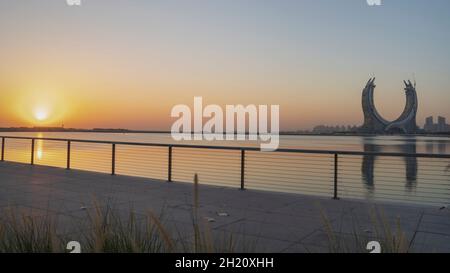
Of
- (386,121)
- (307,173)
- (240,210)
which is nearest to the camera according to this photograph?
(240,210)

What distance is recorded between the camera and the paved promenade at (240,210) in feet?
14.6

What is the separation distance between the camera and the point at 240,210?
245 inches

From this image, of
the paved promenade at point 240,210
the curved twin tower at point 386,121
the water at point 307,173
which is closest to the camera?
the paved promenade at point 240,210

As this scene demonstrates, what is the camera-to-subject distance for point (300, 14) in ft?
38.1

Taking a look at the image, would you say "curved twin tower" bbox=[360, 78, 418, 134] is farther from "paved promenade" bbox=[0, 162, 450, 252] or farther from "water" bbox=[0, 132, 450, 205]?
"paved promenade" bbox=[0, 162, 450, 252]

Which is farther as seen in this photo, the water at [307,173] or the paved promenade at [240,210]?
the water at [307,173]

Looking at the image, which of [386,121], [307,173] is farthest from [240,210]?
[386,121]

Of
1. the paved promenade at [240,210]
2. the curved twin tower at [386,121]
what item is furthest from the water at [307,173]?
the curved twin tower at [386,121]

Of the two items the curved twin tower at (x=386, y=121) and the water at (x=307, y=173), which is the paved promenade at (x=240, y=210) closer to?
the water at (x=307, y=173)

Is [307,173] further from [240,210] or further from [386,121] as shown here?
[386,121]

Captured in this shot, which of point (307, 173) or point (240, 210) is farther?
point (307, 173)

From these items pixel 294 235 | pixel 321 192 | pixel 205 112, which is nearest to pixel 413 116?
pixel 321 192
